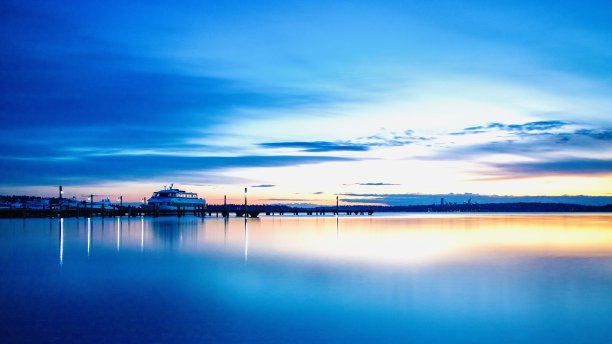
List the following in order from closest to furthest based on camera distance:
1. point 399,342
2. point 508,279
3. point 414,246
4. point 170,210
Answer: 1. point 399,342
2. point 508,279
3. point 414,246
4. point 170,210

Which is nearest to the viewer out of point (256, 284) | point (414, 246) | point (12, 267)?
point (256, 284)

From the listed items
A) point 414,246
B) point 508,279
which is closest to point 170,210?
point 414,246

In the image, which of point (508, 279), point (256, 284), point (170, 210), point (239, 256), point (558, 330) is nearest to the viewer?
point (558, 330)

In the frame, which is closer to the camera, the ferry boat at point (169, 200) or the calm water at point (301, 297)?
the calm water at point (301, 297)

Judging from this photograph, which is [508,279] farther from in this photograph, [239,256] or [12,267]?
[12,267]

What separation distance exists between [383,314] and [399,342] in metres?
2.39

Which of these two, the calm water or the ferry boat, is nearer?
the calm water

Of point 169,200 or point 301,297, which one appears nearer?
point 301,297

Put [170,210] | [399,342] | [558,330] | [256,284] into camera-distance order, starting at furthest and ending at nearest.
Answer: [170,210] < [256,284] < [558,330] < [399,342]

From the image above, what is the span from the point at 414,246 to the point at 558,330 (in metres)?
21.6

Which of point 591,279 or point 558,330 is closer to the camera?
point 558,330

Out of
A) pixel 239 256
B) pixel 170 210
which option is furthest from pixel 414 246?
pixel 170 210

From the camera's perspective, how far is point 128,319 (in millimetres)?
11570

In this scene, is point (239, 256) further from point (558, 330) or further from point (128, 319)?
point (558, 330)
